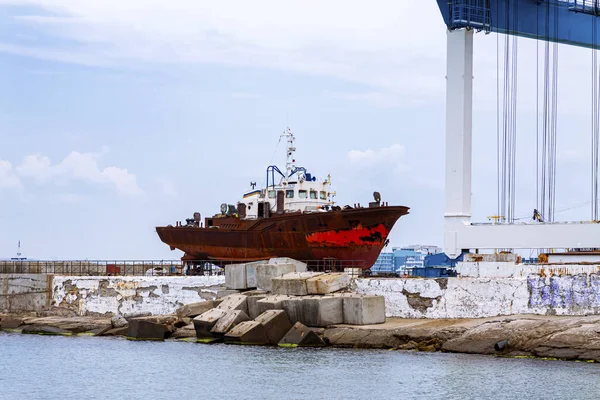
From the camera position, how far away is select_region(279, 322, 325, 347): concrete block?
30.9 metres

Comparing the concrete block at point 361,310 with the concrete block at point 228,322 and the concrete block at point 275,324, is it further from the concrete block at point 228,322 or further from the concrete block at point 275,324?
the concrete block at point 228,322

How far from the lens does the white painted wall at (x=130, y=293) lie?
38156 mm

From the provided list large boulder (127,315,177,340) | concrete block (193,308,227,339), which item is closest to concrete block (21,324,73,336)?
large boulder (127,315,177,340)

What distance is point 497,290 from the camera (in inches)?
1237

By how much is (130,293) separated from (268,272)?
6.28 m

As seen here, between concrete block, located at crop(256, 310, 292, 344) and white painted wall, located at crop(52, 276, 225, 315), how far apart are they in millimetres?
6340

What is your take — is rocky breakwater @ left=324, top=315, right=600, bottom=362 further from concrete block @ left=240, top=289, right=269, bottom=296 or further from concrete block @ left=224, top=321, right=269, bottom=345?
concrete block @ left=240, top=289, right=269, bottom=296

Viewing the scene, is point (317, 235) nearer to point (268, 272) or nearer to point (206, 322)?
point (268, 272)

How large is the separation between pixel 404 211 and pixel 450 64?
5983 mm

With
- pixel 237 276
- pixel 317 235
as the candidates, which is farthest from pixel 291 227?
pixel 237 276

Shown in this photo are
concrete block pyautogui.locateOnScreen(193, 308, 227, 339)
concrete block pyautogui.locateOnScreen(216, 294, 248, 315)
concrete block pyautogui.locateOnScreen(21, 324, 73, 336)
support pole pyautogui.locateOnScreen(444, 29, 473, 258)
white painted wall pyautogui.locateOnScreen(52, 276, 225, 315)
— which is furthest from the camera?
support pole pyautogui.locateOnScreen(444, 29, 473, 258)

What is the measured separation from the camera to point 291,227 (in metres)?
42.1

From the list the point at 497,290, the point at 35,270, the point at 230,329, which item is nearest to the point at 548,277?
the point at 497,290

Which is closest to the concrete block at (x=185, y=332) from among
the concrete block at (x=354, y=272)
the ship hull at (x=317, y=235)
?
the concrete block at (x=354, y=272)
